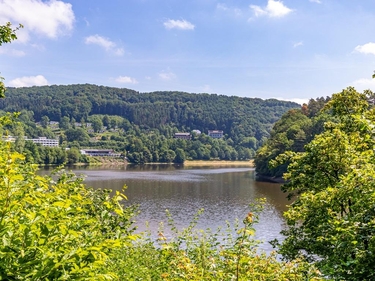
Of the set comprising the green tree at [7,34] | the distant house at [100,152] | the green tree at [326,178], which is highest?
the green tree at [7,34]

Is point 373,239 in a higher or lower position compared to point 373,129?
lower

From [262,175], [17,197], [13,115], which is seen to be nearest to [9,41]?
[13,115]

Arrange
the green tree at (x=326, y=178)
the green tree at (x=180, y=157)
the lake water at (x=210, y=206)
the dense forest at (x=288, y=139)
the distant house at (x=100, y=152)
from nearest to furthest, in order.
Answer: the green tree at (x=326, y=178), the lake water at (x=210, y=206), the dense forest at (x=288, y=139), the green tree at (x=180, y=157), the distant house at (x=100, y=152)

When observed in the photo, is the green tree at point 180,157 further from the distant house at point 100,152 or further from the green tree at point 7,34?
the green tree at point 7,34

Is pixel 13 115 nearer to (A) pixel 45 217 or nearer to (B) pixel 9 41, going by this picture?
(B) pixel 9 41

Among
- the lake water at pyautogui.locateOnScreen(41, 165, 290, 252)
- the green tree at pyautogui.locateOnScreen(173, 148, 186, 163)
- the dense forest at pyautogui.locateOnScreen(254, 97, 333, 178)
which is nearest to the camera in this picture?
A: the lake water at pyautogui.locateOnScreen(41, 165, 290, 252)

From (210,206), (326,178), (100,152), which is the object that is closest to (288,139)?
(210,206)

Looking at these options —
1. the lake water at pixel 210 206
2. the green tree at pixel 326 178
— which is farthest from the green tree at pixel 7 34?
the lake water at pixel 210 206

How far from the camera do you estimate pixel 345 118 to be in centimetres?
1562

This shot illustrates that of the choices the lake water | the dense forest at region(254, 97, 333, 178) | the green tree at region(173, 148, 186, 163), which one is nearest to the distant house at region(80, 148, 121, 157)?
the green tree at region(173, 148, 186, 163)

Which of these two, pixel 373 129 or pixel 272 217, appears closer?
pixel 373 129

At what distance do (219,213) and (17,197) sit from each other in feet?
127

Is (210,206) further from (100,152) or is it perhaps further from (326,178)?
(100,152)

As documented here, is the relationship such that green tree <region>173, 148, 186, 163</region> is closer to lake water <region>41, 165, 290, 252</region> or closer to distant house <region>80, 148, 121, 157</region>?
distant house <region>80, 148, 121, 157</region>
